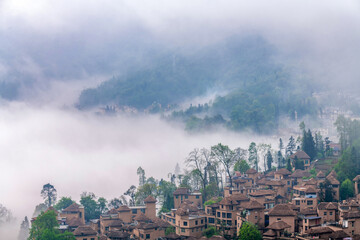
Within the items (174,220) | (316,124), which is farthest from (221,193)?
(316,124)

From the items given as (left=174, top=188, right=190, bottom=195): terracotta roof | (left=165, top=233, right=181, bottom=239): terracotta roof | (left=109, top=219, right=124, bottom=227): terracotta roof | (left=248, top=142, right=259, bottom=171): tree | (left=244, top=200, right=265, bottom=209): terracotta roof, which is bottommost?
(left=165, top=233, right=181, bottom=239): terracotta roof

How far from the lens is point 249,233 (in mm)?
71938

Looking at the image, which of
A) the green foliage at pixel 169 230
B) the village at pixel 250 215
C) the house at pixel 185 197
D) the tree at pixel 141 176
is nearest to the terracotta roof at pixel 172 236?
the village at pixel 250 215

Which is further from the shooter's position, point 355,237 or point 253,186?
point 253,186

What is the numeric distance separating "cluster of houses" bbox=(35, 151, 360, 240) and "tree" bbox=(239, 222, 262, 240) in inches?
91.4

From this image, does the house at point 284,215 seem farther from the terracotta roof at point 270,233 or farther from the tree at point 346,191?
the tree at point 346,191

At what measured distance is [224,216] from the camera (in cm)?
8369

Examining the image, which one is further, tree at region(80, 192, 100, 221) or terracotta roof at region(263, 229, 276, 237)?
tree at region(80, 192, 100, 221)

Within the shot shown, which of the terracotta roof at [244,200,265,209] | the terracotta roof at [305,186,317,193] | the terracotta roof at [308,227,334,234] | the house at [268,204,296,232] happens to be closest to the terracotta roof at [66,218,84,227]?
Result: the terracotta roof at [244,200,265,209]

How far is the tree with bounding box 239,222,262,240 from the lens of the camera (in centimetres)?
7175

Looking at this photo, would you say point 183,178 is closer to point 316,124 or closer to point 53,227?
point 53,227

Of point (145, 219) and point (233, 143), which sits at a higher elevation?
point (233, 143)

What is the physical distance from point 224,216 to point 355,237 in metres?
22.1

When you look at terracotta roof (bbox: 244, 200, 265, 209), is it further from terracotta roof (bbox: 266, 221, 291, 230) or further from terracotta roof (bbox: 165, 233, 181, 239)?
terracotta roof (bbox: 165, 233, 181, 239)
